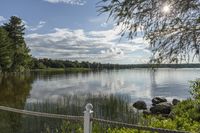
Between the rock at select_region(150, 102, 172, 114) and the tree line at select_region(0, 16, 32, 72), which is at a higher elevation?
the tree line at select_region(0, 16, 32, 72)

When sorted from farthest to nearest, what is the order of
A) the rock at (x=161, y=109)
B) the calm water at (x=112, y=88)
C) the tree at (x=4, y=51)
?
the tree at (x=4, y=51) → the calm water at (x=112, y=88) → the rock at (x=161, y=109)

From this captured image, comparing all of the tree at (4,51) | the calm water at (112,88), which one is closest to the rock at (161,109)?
the calm water at (112,88)

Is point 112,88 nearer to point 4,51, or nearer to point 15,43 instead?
point 4,51

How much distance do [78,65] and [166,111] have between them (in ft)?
459

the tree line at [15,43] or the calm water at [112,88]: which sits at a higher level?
the tree line at [15,43]

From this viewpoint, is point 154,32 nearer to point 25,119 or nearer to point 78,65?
point 25,119

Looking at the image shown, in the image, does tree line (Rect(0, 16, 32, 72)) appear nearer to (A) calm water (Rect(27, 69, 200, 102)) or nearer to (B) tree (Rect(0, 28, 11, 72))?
(B) tree (Rect(0, 28, 11, 72))

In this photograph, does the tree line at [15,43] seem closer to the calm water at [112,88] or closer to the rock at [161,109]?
the calm water at [112,88]

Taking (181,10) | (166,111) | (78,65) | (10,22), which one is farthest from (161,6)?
(78,65)

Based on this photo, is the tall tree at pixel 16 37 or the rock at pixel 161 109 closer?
the rock at pixel 161 109

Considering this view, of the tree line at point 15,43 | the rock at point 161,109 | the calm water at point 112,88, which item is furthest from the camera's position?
the tree line at point 15,43

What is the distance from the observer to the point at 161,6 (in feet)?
14.9

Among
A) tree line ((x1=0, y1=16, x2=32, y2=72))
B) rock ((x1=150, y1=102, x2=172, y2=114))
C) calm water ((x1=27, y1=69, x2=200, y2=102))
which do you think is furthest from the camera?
tree line ((x1=0, y1=16, x2=32, y2=72))

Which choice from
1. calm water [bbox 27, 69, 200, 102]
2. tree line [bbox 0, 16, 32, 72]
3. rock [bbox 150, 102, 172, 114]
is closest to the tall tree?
tree line [bbox 0, 16, 32, 72]
